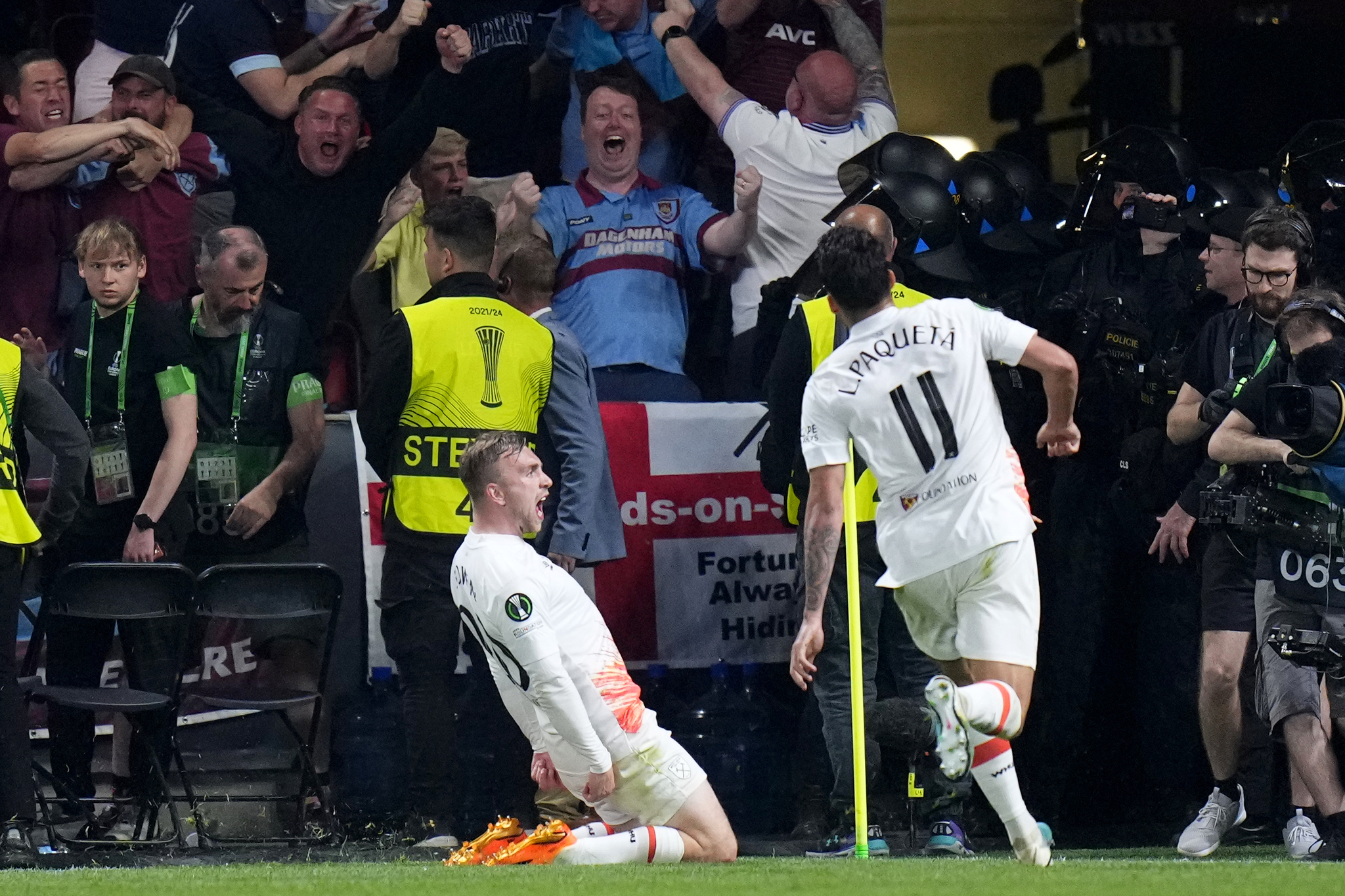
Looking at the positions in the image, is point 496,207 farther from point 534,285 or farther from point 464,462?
point 464,462

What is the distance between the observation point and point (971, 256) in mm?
8156

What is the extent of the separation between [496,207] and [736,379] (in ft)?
4.28

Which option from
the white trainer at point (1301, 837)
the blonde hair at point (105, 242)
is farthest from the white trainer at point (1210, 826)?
the blonde hair at point (105, 242)

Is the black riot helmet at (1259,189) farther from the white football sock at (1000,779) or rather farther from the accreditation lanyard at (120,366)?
the accreditation lanyard at (120,366)

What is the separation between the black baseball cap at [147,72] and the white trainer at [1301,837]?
5.28 meters

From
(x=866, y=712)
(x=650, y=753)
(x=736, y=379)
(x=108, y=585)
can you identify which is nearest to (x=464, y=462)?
(x=650, y=753)

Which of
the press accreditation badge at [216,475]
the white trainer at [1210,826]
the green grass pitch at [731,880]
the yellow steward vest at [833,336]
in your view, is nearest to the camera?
the green grass pitch at [731,880]

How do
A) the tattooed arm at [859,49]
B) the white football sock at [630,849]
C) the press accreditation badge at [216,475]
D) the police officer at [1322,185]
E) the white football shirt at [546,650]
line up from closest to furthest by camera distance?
the white football shirt at [546,650] → the white football sock at [630,849] → the press accreditation badge at [216,475] → the police officer at [1322,185] → the tattooed arm at [859,49]

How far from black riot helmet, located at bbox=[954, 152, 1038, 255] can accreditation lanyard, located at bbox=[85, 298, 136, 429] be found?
11.4ft

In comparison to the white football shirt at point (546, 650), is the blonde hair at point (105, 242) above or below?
above

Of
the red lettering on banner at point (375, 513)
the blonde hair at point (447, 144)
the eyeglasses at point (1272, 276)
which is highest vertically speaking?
the blonde hair at point (447, 144)

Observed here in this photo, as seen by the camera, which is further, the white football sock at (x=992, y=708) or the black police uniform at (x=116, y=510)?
the black police uniform at (x=116, y=510)

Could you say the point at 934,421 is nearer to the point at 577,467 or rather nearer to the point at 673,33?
the point at 577,467

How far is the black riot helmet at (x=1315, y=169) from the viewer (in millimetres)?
7965
